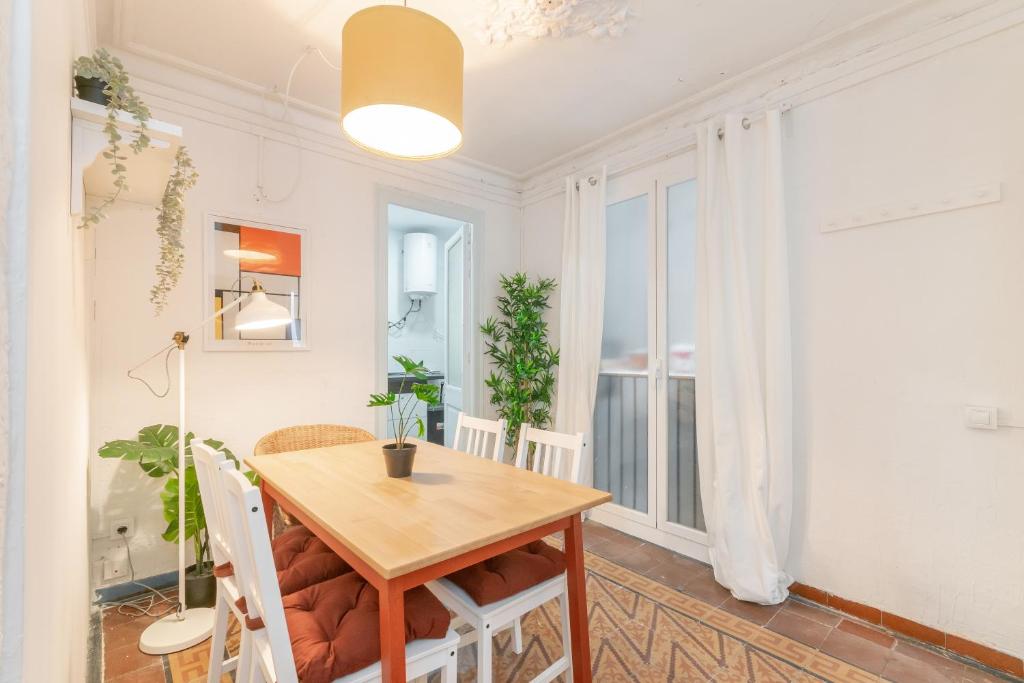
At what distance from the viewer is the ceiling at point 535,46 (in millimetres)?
2092

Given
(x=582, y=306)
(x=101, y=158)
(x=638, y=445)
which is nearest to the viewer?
(x=101, y=158)

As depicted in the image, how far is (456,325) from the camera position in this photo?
13.8 feet

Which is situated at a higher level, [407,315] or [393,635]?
[407,315]

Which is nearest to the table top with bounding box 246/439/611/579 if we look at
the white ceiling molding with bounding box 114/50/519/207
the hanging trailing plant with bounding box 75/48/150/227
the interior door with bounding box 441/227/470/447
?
the hanging trailing plant with bounding box 75/48/150/227

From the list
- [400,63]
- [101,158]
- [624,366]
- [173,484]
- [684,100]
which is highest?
[684,100]

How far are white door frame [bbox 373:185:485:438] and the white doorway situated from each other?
9 centimetres

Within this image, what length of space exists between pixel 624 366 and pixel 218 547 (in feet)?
8.62

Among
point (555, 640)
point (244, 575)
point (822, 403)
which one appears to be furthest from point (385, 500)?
point (822, 403)

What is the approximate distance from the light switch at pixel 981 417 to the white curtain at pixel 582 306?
6.35 ft

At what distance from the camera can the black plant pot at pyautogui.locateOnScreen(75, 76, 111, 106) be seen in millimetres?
1293

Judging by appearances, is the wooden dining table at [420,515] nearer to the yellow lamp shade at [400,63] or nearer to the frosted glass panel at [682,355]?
the yellow lamp shade at [400,63]

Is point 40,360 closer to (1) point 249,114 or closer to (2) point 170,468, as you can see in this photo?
(2) point 170,468

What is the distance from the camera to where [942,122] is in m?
2.02

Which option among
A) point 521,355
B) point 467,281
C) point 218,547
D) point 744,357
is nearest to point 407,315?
point 467,281
